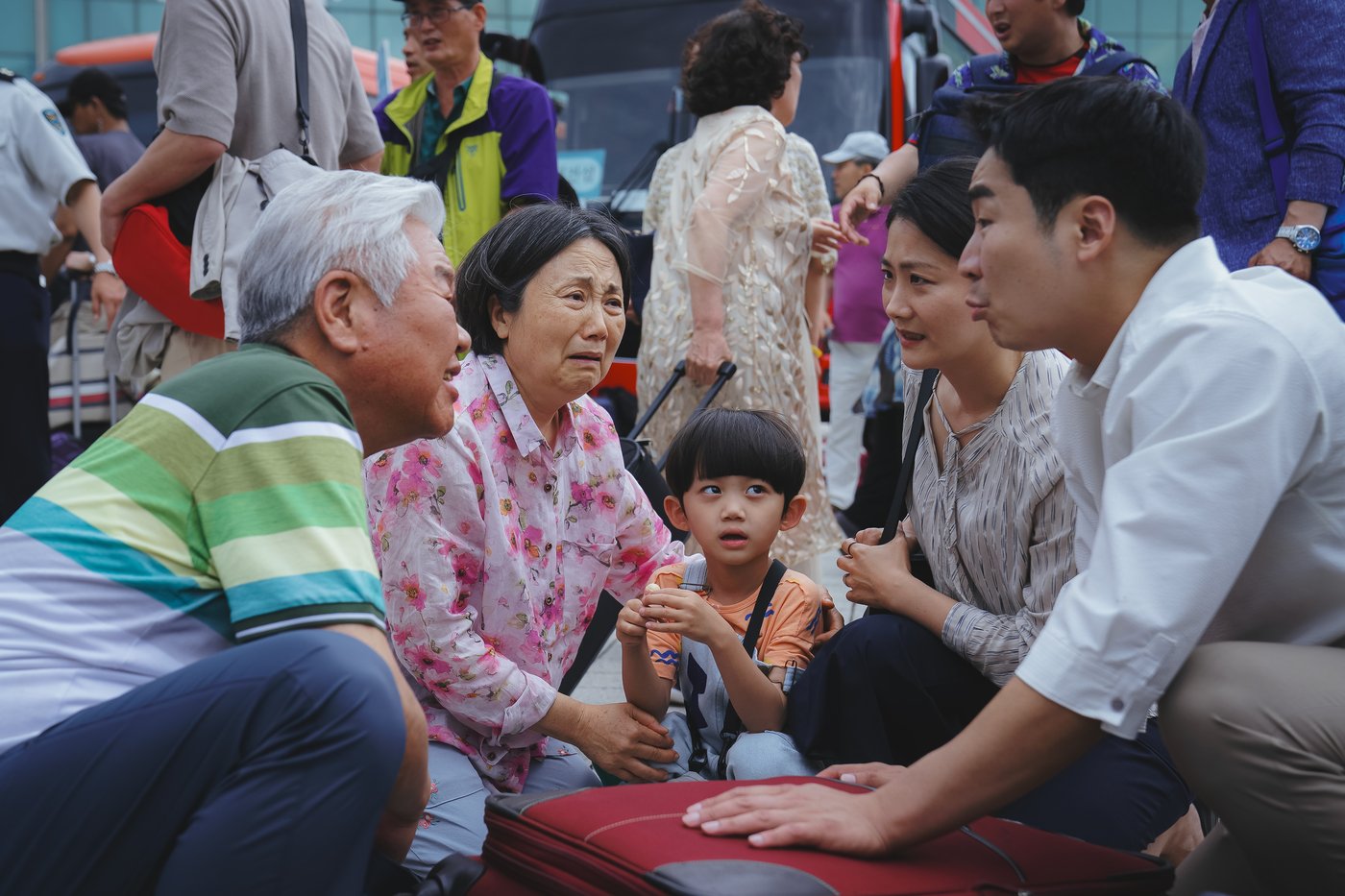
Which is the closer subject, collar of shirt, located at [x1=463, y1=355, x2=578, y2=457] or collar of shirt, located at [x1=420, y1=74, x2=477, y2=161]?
collar of shirt, located at [x1=463, y1=355, x2=578, y2=457]

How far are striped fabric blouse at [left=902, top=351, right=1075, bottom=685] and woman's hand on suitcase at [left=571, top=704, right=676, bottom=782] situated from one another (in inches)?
23.2

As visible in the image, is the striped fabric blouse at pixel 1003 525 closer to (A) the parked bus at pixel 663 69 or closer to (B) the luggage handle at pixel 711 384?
(B) the luggage handle at pixel 711 384

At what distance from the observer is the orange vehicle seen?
1280cm

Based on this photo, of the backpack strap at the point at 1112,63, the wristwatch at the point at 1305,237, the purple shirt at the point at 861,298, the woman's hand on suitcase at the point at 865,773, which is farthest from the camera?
the purple shirt at the point at 861,298

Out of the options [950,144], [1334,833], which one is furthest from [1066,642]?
[950,144]

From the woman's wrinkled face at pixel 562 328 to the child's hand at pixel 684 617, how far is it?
1.65 feet

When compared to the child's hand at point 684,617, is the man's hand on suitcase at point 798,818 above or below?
above

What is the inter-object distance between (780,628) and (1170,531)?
115 cm

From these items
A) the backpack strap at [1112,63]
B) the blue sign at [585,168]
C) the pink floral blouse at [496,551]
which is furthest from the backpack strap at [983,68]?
the blue sign at [585,168]

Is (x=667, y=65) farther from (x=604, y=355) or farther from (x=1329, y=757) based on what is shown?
(x=1329, y=757)

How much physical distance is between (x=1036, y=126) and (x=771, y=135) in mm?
2511

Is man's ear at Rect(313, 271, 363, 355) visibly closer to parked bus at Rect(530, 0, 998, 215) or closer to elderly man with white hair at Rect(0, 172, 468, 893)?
elderly man with white hair at Rect(0, 172, 468, 893)

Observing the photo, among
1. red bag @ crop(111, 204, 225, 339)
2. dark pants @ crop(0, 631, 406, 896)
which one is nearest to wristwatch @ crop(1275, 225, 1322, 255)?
dark pants @ crop(0, 631, 406, 896)

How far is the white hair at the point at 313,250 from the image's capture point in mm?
2006
